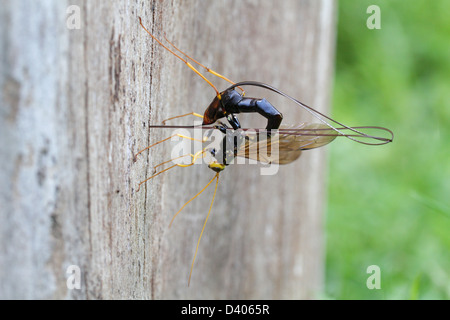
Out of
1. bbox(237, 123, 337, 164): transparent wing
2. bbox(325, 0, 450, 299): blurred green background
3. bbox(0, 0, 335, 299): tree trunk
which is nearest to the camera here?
bbox(0, 0, 335, 299): tree trunk

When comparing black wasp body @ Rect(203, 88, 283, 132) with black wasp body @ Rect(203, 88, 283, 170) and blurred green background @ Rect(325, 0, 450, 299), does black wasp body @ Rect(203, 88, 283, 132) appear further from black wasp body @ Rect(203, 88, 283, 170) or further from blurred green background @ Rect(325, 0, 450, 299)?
blurred green background @ Rect(325, 0, 450, 299)

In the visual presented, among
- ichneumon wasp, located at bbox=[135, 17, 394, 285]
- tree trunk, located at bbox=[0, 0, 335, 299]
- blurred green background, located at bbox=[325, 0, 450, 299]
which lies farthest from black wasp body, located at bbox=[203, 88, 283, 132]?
blurred green background, located at bbox=[325, 0, 450, 299]

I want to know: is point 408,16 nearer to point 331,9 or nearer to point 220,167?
point 331,9

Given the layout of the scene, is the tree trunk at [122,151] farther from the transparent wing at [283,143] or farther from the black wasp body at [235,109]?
the transparent wing at [283,143]

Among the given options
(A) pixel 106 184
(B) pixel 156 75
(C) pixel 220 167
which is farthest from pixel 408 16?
(A) pixel 106 184

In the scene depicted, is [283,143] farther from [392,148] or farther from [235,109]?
[392,148]

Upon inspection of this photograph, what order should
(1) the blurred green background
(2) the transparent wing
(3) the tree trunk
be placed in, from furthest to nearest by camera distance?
1. (1) the blurred green background
2. (2) the transparent wing
3. (3) the tree trunk

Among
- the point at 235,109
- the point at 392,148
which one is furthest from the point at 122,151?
the point at 392,148

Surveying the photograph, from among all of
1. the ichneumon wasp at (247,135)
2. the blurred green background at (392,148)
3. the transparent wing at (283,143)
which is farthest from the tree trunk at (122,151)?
the blurred green background at (392,148)
